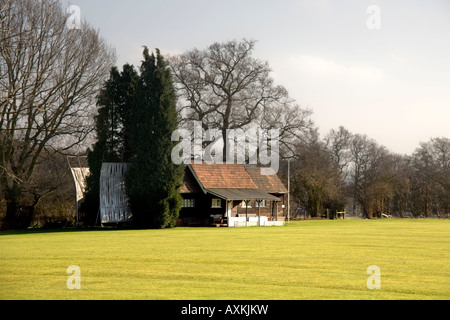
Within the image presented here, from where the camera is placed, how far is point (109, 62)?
1625 inches

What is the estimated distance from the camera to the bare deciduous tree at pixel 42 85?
35000 mm

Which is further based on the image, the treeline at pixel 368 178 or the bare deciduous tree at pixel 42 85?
the treeline at pixel 368 178

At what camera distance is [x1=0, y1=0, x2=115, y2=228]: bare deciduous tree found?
3500 cm

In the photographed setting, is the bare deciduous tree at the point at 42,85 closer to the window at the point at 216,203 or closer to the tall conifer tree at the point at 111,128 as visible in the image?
the tall conifer tree at the point at 111,128

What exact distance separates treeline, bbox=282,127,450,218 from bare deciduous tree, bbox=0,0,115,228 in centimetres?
2440

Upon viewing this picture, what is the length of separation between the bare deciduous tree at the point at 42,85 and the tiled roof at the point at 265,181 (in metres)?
16.0

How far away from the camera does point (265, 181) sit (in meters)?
51.5

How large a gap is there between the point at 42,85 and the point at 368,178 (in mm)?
46941

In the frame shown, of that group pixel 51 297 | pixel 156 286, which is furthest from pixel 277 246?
pixel 51 297

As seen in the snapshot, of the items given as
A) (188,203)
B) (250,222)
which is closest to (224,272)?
(250,222)
